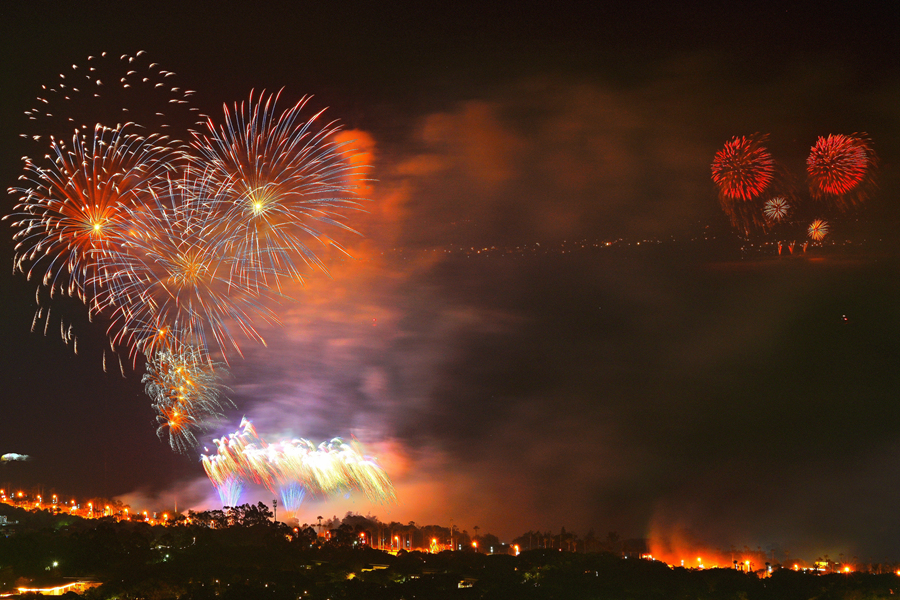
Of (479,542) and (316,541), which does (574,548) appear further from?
(316,541)

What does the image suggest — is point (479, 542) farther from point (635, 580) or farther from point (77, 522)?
point (77, 522)

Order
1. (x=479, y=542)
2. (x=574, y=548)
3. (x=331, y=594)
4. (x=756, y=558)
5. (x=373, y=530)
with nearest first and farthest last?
(x=331, y=594) → (x=756, y=558) → (x=574, y=548) → (x=479, y=542) → (x=373, y=530)

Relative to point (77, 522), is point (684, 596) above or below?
below

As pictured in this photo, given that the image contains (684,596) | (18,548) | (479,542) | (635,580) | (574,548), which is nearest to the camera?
(684,596)

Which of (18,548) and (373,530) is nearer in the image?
(18,548)

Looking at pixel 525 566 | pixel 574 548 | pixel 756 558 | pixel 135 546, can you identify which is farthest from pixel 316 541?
pixel 756 558

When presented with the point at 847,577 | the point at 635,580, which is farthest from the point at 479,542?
the point at 847,577
